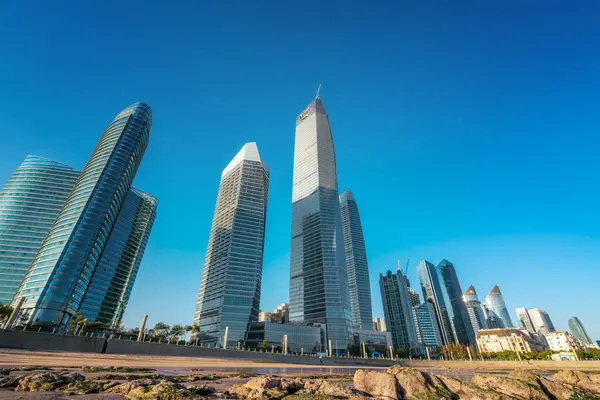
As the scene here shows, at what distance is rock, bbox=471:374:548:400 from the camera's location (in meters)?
16.2

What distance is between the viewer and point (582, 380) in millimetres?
22000

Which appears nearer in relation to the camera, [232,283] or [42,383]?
[42,383]

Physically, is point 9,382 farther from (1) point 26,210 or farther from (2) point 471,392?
(1) point 26,210

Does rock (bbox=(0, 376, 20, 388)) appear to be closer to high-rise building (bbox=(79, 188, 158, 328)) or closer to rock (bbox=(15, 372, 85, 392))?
rock (bbox=(15, 372, 85, 392))

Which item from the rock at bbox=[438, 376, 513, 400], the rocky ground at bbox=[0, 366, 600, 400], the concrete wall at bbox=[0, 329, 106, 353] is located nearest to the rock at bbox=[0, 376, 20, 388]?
the rocky ground at bbox=[0, 366, 600, 400]

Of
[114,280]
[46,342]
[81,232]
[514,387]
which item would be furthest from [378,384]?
[114,280]

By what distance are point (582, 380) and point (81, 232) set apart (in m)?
160

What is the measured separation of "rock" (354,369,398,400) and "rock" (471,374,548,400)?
20.5 feet

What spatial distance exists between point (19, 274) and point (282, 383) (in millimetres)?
184603

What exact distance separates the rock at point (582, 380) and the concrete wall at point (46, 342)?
59.0 meters

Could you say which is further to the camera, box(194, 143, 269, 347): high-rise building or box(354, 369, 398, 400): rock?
box(194, 143, 269, 347): high-rise building

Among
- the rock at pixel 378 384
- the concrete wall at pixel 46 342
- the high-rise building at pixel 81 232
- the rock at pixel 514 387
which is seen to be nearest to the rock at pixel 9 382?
the rock at pixel 378 384

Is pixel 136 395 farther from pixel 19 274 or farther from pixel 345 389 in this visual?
pixel 19 274

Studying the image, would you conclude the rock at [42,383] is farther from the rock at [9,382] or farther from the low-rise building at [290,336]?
the low-rise building at [290,336]
